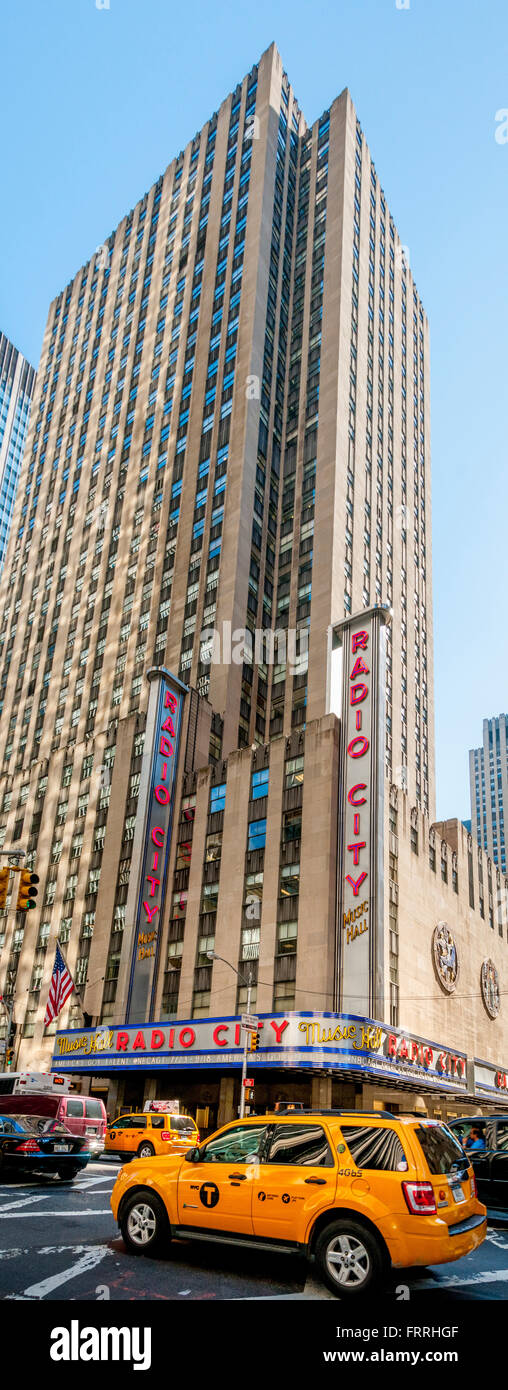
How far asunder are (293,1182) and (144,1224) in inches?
91.1

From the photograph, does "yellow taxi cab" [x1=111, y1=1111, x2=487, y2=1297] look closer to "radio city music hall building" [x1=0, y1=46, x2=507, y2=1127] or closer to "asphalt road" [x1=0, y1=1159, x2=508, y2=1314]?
"asphalt road" [x1=0, y1=1159, x2=508, y2=1314]

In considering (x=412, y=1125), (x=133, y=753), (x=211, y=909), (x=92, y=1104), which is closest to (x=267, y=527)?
(x=133, y=753)

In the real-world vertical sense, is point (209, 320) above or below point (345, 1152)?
above

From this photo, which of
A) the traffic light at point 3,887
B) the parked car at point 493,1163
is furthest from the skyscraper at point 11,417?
the parked car at point 493,1163

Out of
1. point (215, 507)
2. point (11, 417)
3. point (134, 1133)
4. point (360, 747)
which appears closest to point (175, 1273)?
point (134, 1133)

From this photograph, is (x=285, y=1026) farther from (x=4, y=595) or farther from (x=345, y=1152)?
(x=4, y=595)

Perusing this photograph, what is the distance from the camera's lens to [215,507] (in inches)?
2931

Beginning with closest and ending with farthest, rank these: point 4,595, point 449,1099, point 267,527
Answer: point 449,1099, point 267,527, point 4,595

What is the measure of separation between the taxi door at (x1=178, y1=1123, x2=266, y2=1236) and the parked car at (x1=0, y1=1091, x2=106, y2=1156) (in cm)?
1390

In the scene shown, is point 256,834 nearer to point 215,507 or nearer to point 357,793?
point 357,793

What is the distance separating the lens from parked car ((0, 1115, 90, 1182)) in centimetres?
1777
